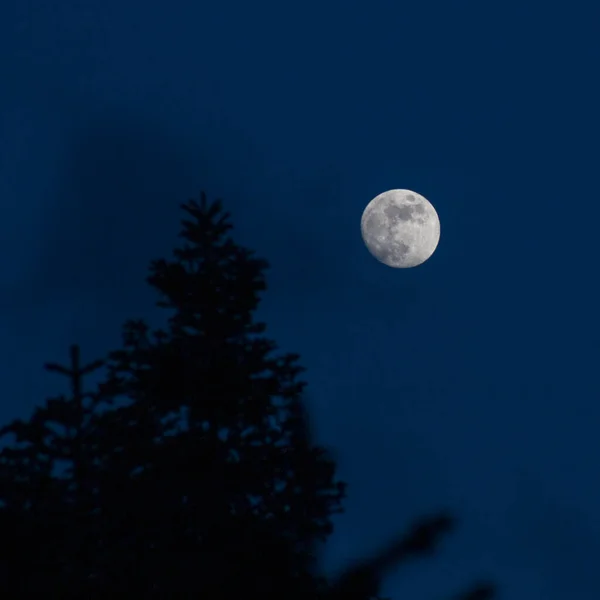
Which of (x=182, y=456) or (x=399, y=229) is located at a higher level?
(x=399, y=229)

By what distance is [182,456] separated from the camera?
13758 millimetres

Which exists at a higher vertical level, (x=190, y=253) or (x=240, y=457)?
(x=190, y=253)

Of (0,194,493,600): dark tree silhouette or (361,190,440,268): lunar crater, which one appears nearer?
(0,194,493,600): dark tree silhouette

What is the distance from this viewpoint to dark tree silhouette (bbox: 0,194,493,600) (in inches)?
434

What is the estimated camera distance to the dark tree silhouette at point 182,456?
434 inches

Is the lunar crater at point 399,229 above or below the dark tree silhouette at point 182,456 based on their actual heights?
above

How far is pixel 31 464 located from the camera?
1157 centimetres

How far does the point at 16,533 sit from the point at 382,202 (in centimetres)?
2967

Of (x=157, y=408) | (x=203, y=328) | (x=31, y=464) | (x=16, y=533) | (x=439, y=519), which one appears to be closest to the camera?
(x=439, y=519)

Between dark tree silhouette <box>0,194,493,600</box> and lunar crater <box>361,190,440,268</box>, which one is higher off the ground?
lunar crater <box>361,190,440,268</box>

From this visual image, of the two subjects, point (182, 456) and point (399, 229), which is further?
point (399, 229)

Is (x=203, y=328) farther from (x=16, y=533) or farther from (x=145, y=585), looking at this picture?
(x=16, y=533)

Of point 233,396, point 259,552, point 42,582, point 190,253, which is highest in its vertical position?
point 190,253

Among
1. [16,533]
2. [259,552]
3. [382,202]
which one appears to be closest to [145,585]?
[259,552]
